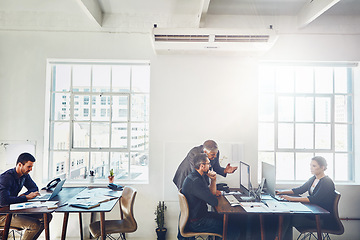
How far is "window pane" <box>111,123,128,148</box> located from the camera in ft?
13.6

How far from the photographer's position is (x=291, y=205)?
2.97m

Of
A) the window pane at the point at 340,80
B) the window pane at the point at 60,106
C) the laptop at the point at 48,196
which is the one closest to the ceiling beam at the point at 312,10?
the window pane at the point at 340,80

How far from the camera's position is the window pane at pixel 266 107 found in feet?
13.8

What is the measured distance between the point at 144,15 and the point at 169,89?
4.28 ft

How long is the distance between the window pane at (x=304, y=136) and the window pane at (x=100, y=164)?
3.36 m

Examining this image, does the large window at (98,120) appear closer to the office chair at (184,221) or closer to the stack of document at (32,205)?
the stack of document at (32,205)

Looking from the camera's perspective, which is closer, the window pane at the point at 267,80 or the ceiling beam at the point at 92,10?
the ceiling beam at the point at 92,10

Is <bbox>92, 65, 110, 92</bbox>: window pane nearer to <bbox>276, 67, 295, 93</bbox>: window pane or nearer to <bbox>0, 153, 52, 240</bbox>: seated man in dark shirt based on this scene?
<bbox>0, 153, 52, 240</bbox>: seated man in dark shirt

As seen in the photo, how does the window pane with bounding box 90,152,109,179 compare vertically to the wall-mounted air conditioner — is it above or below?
below

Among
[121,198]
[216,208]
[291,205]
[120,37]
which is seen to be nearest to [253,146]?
[291,205]

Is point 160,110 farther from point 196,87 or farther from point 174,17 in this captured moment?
point 174,17

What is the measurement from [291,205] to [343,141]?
2.06 m

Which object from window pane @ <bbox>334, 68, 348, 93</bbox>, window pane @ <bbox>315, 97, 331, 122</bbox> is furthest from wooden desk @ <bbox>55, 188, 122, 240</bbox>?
window pane @ <bbox>334, 68, 348, 93</bbox>

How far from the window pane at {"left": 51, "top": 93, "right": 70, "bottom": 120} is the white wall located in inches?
8.5
